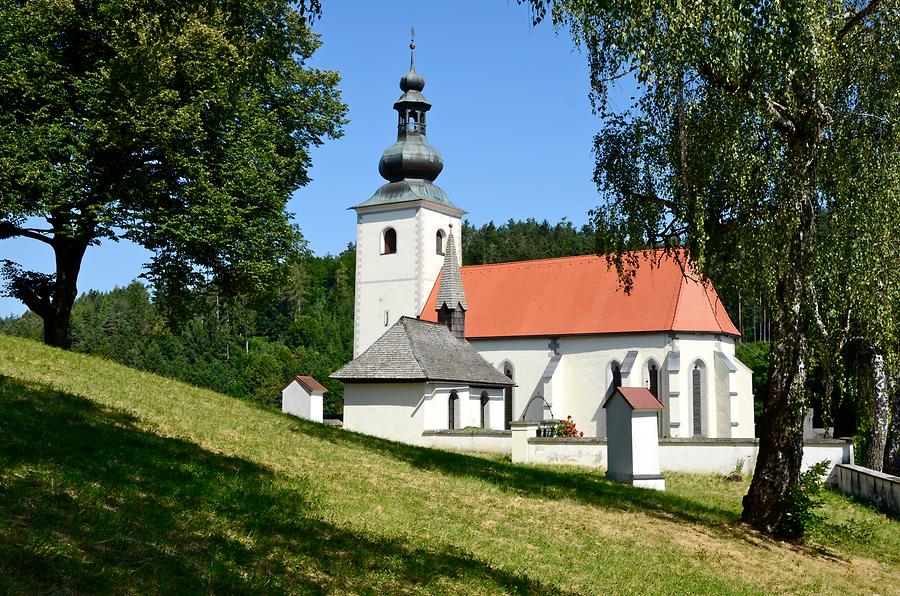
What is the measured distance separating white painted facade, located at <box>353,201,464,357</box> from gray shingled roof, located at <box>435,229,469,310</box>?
3.38m

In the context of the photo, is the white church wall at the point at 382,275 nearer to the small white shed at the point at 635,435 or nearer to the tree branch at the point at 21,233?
the tree branch at the point at 21,233

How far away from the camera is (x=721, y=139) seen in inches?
425

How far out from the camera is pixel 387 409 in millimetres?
27547

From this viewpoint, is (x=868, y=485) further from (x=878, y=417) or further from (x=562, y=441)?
(x=562, y=441)

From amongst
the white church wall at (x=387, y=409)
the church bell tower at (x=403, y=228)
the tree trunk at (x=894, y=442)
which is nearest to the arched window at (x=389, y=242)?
the church bell tower at (x=403, y=228)

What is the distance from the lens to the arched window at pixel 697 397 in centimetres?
3188

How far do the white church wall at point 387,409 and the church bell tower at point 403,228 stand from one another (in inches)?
412

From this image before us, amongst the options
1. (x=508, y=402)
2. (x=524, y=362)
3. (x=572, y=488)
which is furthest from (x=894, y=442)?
(x=508, y=402)

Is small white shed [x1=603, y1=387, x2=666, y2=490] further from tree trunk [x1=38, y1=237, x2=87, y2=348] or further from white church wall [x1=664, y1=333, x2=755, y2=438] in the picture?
white church wall [x1=664, y1=333, x2=755, y2=438]

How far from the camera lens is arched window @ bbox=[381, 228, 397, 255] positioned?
40.2 metres

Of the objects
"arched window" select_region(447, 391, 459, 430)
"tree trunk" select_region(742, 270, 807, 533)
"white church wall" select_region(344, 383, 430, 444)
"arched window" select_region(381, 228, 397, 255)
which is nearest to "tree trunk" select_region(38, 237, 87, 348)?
"white church wall" select_region(344, 383, 430, 444)

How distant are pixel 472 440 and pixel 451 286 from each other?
10.6 meters

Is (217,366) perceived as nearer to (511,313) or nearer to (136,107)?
(511,313)

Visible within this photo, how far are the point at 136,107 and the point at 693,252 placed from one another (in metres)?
12.7
